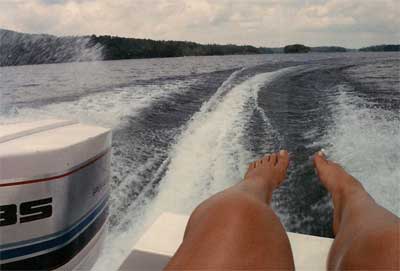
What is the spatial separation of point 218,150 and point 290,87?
15.0 inches

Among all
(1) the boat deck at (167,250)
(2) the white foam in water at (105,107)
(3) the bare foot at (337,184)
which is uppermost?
(2) the white foam in water at (105,107)

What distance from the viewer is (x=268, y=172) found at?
1.16 metres

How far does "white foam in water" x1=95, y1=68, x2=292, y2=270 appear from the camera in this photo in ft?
4.27

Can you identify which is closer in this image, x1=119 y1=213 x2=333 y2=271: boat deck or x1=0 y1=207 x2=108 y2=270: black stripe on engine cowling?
x1=0 y1=207 x2=108 y2=270: black stripe on engine cowling

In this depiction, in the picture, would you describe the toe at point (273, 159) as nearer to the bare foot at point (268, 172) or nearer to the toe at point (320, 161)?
the bare foot at point (268, 172)

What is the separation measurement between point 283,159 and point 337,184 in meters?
0.21

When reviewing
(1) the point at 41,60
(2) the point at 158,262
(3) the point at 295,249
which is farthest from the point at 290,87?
(1) the point at 41,60

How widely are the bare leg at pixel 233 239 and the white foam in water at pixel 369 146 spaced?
693 millimetres

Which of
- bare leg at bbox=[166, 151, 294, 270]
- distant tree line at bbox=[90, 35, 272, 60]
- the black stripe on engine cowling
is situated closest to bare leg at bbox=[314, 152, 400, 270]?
bare leg at bbox=[166, 151, 294, 270]

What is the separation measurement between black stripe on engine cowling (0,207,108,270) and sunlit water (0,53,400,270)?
468mm

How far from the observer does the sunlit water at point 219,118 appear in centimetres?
127

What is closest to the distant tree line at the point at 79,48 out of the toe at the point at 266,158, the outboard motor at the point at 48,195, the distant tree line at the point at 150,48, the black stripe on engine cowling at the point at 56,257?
the distant tree line at the point at 150,48

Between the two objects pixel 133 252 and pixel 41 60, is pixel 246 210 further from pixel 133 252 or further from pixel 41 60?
pixel 41 60

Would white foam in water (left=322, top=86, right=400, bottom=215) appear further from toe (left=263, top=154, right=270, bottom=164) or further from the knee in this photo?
the knee
